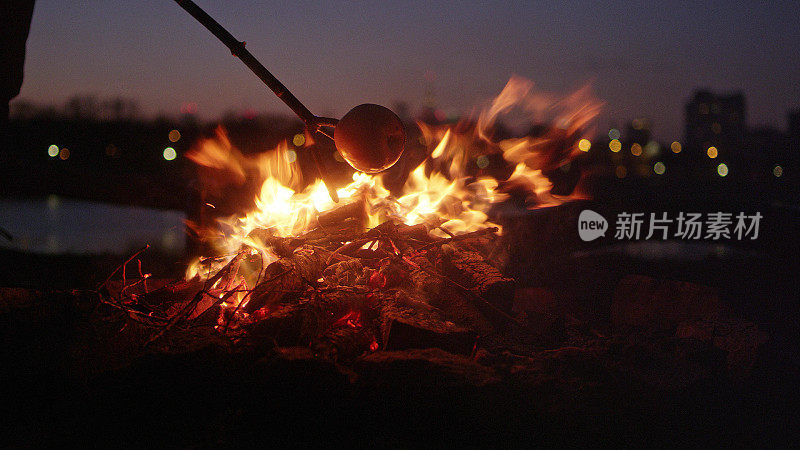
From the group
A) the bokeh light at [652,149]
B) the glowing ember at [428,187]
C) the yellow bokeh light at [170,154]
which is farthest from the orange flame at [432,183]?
the bokeh light at [652,149]

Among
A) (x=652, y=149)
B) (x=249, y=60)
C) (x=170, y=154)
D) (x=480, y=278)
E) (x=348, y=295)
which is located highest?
(x=652, y=149)

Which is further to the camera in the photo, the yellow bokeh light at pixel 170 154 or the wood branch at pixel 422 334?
the yellow bokeh light at pixel 170 154

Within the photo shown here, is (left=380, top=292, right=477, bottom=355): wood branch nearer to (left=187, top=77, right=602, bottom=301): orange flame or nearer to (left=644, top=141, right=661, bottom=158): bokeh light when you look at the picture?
(left=187, top=77, right=602, bottom=301): orange flame

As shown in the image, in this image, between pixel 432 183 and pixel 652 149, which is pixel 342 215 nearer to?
pixel 432 183

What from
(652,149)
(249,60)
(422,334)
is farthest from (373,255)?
(652,149)

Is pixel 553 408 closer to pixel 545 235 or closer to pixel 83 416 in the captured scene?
pixel 83 416

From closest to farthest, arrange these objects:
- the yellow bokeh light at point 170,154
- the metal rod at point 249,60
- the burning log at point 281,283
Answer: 1. the metal rod at point 249,60
2. the burning log at point 281,283
3. the yellow bokeh light at point 170,154

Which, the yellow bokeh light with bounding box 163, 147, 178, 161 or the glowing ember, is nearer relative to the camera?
the glowing ember

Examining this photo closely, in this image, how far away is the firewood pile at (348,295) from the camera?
2.67 meters

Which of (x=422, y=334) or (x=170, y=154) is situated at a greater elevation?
(x=170, y=154)

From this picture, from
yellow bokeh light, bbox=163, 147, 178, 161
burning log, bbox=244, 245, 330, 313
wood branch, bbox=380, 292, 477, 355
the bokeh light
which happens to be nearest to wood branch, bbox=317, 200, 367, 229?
burning log, bbox=244, 245, 330, 313

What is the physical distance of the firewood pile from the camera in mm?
2666

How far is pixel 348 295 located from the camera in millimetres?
2908

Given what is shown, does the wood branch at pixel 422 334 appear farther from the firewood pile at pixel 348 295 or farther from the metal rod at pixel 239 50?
the metal rod at pixel 239 50
